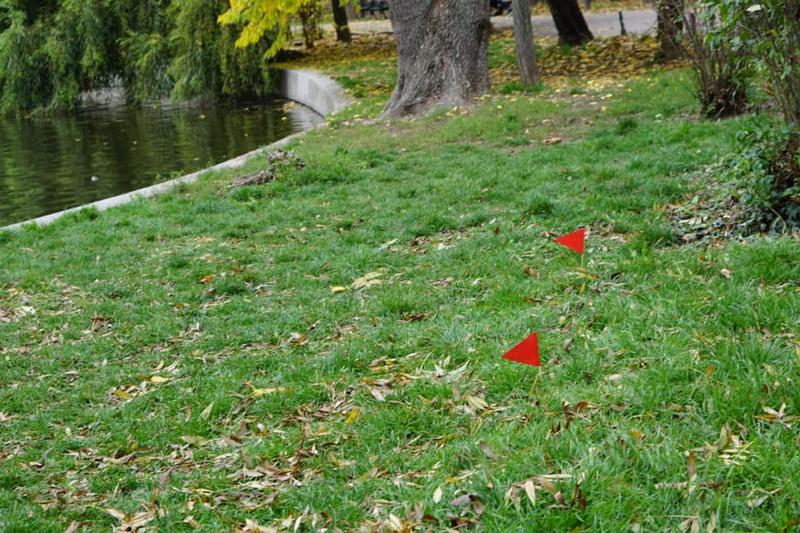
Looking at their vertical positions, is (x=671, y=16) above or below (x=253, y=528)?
above

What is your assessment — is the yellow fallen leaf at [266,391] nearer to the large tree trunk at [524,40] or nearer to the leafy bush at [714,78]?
the leafy bush at [714,78]

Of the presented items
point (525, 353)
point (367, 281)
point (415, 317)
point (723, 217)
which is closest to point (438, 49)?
point (367, 281)

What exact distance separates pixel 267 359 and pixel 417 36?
9396mm

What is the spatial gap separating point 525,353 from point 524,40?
11028mm

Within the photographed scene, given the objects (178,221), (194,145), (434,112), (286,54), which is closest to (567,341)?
(178,221)

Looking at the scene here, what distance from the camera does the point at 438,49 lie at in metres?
14.1

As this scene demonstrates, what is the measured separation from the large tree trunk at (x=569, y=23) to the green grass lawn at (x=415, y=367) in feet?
38.3

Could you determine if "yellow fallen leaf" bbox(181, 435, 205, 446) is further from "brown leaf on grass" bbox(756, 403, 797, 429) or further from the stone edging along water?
the stone edging along water

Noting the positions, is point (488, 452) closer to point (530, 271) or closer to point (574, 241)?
point (530, 271)

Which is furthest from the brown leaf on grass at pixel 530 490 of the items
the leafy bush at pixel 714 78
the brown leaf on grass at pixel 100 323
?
the leafy bush at pixel 714 78

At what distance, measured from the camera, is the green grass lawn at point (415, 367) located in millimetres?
3652

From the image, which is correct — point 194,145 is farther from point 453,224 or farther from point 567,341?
point 567,341

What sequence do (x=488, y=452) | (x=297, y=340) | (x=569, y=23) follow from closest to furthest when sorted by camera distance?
(x=488, y=452) < (x=297, y=340) < (x=569, y=23)

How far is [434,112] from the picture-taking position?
13.9 metres
